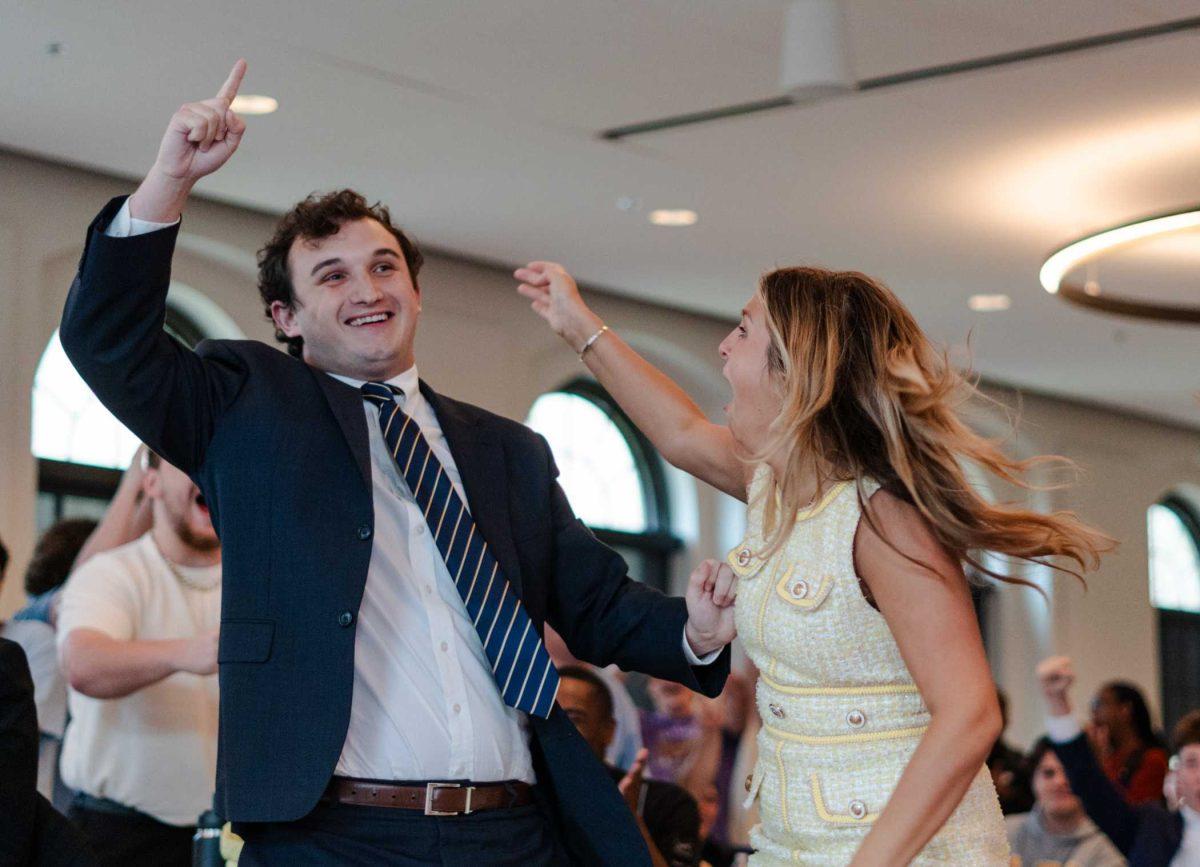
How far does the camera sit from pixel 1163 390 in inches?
502

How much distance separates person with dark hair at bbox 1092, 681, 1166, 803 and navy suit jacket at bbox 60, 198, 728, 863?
18.1 feet

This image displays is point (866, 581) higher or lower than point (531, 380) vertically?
lower

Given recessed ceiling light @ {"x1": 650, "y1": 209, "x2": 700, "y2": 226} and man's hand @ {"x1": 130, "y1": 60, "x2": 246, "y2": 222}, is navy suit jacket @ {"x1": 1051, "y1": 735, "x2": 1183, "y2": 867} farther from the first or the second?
recessed ceiling light @ {"x1": 650, "y1": 209, "x2": 700, "y2": 226}

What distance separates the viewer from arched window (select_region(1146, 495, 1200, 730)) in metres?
14.5

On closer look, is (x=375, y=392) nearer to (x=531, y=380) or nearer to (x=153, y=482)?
(x=153, y=482)

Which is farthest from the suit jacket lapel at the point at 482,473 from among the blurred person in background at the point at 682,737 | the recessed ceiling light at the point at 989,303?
the recessed ceiling light at the point at 989,303

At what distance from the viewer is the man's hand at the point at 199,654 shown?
337 centimetres

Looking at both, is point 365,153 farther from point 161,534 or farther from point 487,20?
point 161,534

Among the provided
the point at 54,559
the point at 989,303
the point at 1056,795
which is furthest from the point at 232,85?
the point at 989,303

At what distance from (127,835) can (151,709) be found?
0.29m

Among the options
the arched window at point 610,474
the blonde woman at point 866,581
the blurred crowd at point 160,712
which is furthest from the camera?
the arched window at point 610,474

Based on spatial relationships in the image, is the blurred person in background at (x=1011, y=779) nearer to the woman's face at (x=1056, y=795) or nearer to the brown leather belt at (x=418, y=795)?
the woman's face at (x=1056, y=795)

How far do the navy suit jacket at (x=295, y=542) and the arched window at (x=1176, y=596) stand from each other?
12.4 m

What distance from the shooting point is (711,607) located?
2.49 metres
